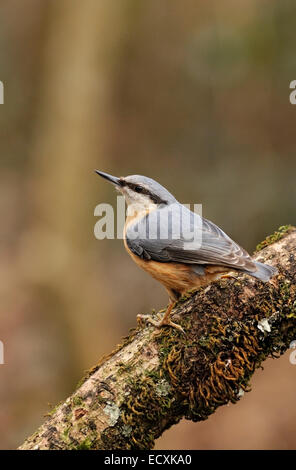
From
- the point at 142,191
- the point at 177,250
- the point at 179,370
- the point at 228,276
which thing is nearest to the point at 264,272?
the point at 228,276

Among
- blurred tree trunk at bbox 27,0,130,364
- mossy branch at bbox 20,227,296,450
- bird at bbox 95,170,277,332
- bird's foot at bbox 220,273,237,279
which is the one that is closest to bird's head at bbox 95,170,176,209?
bird at bbox 95,170,277,332

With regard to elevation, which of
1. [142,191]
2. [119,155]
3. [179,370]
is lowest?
[179,370]

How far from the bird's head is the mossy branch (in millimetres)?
918

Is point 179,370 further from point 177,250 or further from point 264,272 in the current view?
point 177,250

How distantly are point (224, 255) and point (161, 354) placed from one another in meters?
0.77

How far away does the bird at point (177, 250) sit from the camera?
334 cm

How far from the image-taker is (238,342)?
3.06 m

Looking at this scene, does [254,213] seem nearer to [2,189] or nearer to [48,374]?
[48,374]

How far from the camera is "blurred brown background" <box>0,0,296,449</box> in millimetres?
6523

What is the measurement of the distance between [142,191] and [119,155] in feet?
16.1

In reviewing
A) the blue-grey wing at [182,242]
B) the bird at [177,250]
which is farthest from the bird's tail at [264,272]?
the blue-grey wing at [182,242]

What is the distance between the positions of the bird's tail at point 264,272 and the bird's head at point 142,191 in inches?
38.9

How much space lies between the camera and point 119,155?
345 inches

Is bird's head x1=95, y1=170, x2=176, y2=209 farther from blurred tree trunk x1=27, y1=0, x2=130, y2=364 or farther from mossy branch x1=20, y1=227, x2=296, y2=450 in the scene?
blurred tree trunk x1=27, y1=0, x2=130, y2=364
